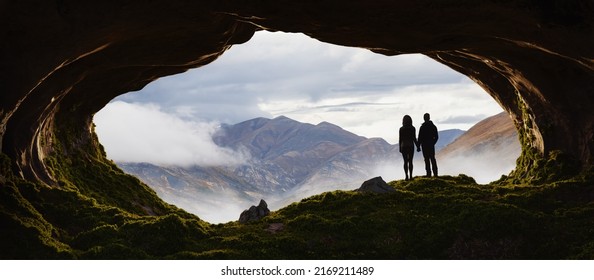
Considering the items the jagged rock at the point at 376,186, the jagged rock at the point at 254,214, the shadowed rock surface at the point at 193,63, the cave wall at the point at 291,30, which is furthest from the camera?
the jagged rock at the point at 254,214

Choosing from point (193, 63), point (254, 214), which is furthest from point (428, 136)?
point (193, 63)

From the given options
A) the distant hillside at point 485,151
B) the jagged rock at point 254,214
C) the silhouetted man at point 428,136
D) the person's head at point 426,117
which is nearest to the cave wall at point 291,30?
the person's head at point 426,117

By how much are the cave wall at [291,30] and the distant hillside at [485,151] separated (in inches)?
4150

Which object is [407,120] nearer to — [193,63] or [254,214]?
[254,214]

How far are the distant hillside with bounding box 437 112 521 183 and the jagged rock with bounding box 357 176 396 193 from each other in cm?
10771

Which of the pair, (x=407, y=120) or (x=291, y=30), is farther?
(x=407, y=120)

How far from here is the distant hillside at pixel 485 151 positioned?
131875 millimetres

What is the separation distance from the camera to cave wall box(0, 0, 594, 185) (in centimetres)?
1509

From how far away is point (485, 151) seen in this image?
146500 millimetres

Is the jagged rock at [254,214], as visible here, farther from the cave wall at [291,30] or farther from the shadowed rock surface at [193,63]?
the cave wall at [291,30]

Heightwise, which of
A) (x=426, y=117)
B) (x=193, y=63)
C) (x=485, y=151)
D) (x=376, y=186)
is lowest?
(x=376, y=186)

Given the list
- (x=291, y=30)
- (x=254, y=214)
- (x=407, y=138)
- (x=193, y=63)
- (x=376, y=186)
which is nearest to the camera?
(x=291, y=30)

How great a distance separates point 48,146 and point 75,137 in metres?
3.25

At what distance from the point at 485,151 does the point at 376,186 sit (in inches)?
5290
